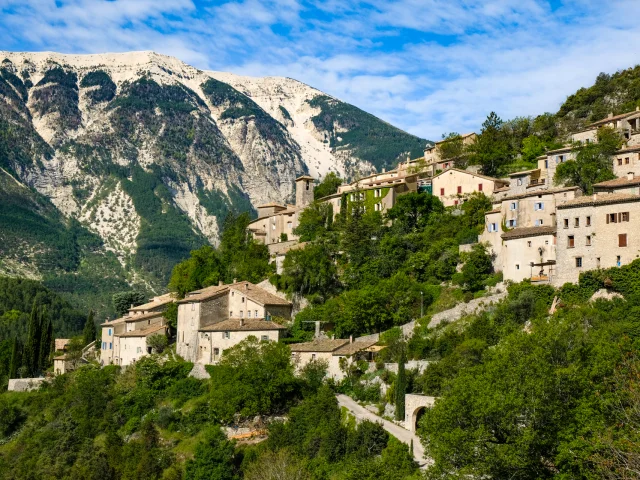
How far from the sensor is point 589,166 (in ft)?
217

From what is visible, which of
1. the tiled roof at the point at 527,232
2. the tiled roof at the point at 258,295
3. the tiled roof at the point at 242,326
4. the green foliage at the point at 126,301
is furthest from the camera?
the green foliage at the point at 126,301

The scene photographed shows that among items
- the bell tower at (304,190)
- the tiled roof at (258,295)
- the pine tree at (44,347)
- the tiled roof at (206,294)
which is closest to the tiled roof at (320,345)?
the tiled roof at (258,295)

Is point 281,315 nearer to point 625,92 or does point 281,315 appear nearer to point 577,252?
point 577,252

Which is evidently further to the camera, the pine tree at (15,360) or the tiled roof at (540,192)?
the pine tree at (15,360)

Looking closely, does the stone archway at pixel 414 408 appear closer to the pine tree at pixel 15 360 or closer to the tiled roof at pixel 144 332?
the tiled roof at pixel 144 332

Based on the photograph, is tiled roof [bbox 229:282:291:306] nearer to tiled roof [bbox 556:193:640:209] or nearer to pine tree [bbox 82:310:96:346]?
tiled roof [bbox 556:193:640:209]

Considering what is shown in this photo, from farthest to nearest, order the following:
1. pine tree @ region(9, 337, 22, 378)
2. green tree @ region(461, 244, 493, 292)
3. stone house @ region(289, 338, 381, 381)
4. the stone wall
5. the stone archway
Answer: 1. pine tree @ region(9, 337, 22, 378)
2. the stone wall
3. green tree @ region(461, 244, 493, 292)
4. stone house @ region(289, 338, 381, 381)
5. the stone archway

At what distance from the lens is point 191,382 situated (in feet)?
222

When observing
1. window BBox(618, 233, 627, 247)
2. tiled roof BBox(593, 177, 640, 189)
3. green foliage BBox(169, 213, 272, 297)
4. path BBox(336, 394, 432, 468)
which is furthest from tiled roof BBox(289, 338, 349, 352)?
tiled roof BBox(593, 177, 640, 189)

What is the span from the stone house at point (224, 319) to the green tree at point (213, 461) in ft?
41.0

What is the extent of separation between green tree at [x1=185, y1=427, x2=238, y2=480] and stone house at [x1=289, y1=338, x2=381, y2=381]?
9.61 meters

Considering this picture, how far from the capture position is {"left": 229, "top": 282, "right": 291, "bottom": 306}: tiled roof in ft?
237

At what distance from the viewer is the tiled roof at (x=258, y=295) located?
7210 cm

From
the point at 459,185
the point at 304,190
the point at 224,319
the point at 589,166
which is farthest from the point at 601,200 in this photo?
the point at 304,190
